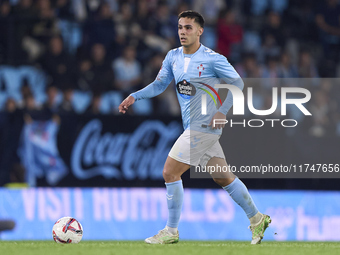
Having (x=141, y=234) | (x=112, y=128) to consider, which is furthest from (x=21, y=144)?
(x=141, y=234)

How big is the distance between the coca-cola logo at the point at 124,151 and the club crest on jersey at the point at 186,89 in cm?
347

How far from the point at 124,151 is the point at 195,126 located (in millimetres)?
3618

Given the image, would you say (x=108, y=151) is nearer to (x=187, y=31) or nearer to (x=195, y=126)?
(x=195, y=126)

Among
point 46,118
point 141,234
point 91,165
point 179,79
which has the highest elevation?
point 179,79

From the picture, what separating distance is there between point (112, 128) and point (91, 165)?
2.12 feet

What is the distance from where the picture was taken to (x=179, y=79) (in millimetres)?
6562

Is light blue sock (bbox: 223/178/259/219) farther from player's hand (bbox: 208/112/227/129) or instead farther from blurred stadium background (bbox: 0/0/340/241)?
blurred stadium background (bbox: 0/0/340/241)

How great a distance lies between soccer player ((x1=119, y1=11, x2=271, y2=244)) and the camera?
21.1 ft

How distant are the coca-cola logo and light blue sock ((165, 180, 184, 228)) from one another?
326cm

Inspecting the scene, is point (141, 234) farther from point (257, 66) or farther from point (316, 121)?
point (257, 66)

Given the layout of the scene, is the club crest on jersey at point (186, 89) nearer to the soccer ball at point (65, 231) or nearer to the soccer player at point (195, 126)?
the soccer player at point (195, 126)

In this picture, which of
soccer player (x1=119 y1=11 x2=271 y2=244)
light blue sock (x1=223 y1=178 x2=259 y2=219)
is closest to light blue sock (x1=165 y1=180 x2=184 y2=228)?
soccer player (x1=119 y1=11 x2=271 y2=244)

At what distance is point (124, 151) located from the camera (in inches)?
392

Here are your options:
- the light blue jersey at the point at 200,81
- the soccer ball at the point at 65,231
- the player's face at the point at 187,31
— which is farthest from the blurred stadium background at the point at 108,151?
the player's face at the point at 187,31
